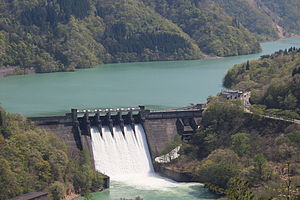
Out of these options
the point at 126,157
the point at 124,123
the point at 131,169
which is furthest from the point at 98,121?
the point at 131,169

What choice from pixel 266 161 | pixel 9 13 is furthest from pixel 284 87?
pixel 9 13

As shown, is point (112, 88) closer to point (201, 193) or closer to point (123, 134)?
point (123, 134)

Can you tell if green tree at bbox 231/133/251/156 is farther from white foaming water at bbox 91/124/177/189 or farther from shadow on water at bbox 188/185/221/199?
white foaming water at bbox 91/124/177/189

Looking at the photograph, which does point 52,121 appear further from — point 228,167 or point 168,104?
point 168,104

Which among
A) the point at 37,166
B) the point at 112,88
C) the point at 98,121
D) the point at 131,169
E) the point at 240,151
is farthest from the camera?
the point at 112,88

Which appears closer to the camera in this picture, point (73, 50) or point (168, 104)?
point (168, 104)

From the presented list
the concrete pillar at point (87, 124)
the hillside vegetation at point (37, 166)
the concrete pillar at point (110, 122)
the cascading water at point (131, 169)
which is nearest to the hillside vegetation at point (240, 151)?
the cascading water at point (131, 169)
